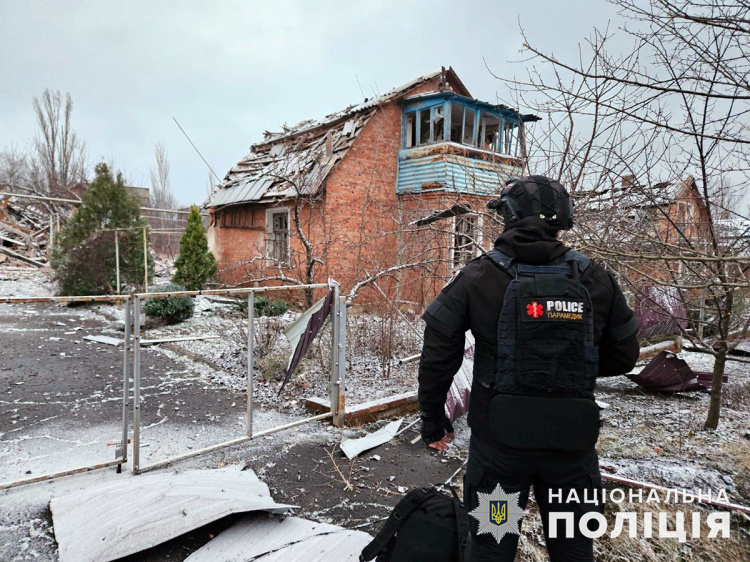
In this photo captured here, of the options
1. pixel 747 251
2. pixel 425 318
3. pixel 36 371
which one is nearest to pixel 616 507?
pixel 425 318

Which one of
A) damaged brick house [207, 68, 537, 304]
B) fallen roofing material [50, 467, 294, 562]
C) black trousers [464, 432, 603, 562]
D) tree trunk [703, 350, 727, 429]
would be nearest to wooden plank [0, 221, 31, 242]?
damaged brick house [207, 68, 537, 304]

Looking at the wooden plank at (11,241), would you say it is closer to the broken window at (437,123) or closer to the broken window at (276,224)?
the broken window at (276,224)

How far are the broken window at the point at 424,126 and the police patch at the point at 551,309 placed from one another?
1229cm

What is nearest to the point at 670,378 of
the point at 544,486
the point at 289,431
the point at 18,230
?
the point at 289,431

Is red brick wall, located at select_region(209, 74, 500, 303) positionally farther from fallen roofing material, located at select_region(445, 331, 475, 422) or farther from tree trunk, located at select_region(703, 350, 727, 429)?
tree trunk, located at select_region(703, 350, 727, 429)

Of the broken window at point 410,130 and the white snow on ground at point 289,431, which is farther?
the broken window at point 410,130

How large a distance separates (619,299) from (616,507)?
6.57ft

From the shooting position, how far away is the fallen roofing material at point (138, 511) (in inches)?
99.3

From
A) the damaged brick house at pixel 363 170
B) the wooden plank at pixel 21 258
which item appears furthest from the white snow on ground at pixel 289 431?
the wooden plank at pixel 21 258

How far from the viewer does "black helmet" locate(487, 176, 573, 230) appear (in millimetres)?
2090

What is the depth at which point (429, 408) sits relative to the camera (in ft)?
7.23

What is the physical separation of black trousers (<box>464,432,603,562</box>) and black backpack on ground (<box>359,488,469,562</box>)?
11cm

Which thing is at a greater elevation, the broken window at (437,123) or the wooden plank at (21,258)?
the broken window at (437,123)

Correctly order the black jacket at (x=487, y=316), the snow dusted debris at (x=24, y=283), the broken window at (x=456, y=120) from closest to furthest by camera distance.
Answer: the black jacket at (x=487, y=316) → the broken window at (x=456, y=120) → the snow dusted debris at (x=24, y=283)
